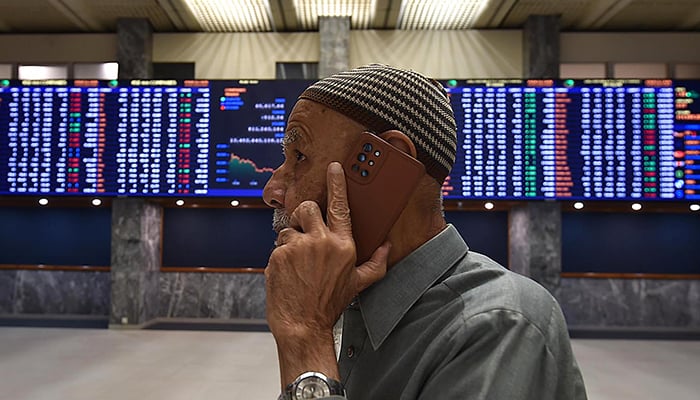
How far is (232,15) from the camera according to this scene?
6262 millimetres

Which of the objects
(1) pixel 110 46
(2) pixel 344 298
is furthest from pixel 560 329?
(1) pixel 110 46

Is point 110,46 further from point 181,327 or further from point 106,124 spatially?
point 181,327

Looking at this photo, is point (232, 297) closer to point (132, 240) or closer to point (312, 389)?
point (132, 240)

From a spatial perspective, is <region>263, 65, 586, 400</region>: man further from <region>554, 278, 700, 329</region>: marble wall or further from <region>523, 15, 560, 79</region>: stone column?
<region>554, 278, 700, 329</region>: marble wall

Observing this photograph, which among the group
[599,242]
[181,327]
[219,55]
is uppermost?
[219,55]

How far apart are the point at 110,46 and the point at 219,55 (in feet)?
5.09

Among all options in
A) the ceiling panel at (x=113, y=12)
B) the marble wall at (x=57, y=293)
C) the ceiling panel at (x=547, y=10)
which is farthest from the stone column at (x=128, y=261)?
the ceiling panel at (x=547, y=10)

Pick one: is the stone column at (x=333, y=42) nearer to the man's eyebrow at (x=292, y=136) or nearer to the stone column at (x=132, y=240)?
→ the stone column at (x=132, y=240)

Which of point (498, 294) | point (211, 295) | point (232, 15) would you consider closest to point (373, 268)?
point (498, 294)

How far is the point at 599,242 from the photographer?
6.88 m

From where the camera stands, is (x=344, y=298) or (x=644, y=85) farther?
(x=644, y=85)

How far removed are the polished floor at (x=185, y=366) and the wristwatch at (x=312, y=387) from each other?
3.41 metres

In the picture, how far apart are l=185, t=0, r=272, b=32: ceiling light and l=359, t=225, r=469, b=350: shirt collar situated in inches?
Result: 229

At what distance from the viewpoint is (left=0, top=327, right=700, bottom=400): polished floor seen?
385 centimetres
